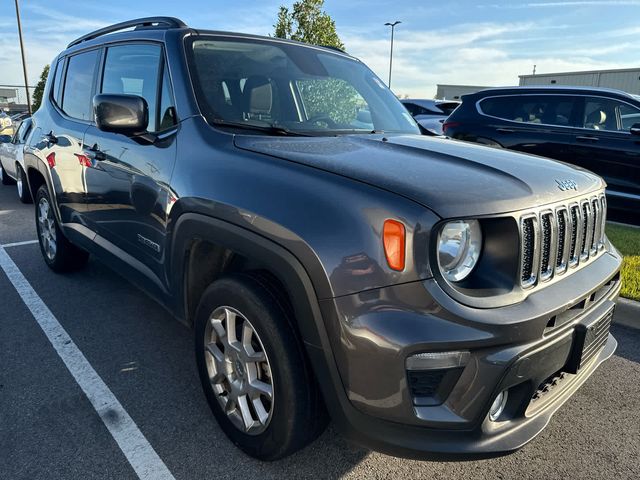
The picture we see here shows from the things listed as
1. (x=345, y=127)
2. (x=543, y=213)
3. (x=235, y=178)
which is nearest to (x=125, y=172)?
(x=235, y=178)

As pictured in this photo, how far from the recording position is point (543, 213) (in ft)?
6.22

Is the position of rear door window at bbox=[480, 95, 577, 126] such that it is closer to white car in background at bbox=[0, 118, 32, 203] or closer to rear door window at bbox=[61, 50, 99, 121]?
rear door window at bbox=[61, 50, 99, 121]

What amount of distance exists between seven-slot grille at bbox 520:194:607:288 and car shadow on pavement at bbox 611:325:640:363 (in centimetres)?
126

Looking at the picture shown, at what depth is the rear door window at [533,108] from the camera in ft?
22.6

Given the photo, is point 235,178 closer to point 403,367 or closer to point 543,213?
point 403,367

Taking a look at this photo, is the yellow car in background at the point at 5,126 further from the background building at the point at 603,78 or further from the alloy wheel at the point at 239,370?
the background building at the point at 603,78

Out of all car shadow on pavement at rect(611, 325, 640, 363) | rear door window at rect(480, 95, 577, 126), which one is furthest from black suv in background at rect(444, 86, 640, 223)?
car shadow on pavement at rect(611, 325, 640, 363)

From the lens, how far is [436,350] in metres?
1.61

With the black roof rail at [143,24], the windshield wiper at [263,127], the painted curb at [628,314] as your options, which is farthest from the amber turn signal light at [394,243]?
the painted curb at [628,314]

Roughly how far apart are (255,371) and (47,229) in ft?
11.2

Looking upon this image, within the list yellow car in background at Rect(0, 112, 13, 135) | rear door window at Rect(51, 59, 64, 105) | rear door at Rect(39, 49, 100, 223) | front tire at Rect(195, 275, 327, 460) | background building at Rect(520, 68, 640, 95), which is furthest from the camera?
background building at Rect(520, 68, 640, 95)

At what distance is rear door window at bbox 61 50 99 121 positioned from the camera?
12.3ft

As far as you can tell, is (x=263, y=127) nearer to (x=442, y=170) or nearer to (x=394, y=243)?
(x=442, y=170)

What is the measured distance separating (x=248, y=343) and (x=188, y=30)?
181 cm
